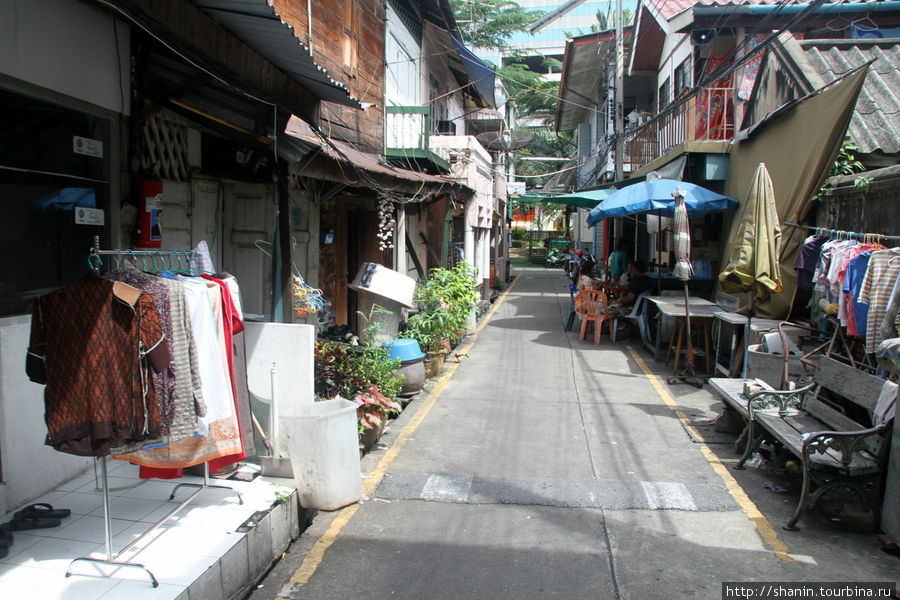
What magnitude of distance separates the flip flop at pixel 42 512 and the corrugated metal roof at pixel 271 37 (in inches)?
130

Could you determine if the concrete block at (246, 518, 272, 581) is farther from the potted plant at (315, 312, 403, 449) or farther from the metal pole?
the potted plant at (315, 312, 403, 449)

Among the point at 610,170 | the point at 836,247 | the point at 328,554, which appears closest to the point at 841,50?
the point at 836,247

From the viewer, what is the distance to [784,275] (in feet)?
27.8

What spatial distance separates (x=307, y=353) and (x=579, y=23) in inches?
3473

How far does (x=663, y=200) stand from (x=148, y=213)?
835cm

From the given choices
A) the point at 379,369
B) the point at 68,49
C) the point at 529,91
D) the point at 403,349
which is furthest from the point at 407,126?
the point at 529,91

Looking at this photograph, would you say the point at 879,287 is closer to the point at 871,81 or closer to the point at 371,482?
the point at 371,482

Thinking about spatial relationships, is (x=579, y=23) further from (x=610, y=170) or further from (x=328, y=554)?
(x=328, y=554)

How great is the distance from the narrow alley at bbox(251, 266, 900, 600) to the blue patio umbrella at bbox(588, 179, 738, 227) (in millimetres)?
3746

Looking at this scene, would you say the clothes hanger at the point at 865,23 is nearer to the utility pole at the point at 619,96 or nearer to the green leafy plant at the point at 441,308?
the utility pole at the point at 619,96

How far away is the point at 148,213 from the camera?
17.5 ft

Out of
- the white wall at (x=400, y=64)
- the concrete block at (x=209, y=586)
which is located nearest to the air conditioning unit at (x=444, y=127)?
the white wall at (x=400, y=64)

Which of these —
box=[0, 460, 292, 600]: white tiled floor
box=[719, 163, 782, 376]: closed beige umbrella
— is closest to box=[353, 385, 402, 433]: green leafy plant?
box=[0, 460, 292, 600]: white tiled floor

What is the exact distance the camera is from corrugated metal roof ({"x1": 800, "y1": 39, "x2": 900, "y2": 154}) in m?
8.52
